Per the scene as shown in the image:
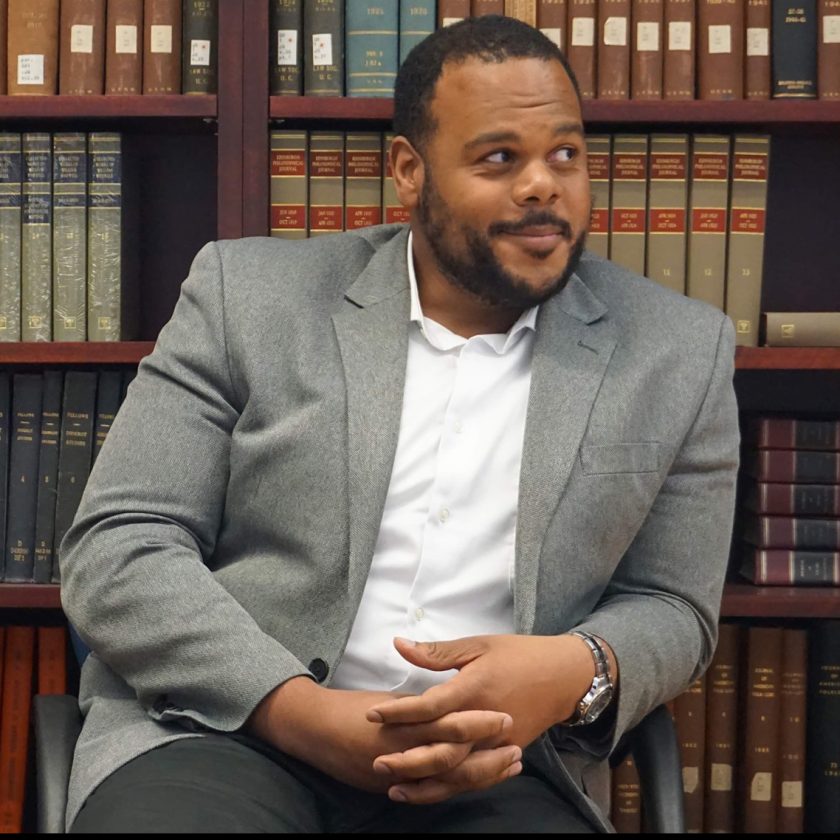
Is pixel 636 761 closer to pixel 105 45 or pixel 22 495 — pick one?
pixel 22 495

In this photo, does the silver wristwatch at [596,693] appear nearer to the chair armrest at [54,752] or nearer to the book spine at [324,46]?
the chair armrest at [54,752]

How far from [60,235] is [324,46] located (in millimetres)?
489

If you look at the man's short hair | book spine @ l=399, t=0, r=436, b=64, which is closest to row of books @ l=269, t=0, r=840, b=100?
book spine @ l=399, t=0, r=436, b=64

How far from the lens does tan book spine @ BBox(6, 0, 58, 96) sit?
5.80 feet

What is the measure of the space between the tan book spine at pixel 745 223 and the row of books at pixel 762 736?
0.51m

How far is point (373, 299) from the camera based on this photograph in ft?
4.76

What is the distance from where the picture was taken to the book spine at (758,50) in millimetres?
1788

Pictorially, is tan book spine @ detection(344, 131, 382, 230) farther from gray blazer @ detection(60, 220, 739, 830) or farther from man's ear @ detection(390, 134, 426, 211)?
gray blazer @ detection(60, 220, 739, 830)

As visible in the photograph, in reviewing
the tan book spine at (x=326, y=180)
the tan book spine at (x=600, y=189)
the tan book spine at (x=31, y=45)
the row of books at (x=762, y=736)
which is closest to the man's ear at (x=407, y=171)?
the tan book spine at (x=326, y=180)

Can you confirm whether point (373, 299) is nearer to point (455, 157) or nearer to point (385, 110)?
point (455, 157)

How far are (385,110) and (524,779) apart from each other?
978 millimetres

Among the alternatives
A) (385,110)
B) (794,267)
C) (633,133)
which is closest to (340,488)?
(385,110)

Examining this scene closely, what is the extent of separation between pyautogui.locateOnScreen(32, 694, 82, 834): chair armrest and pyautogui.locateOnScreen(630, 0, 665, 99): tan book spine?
1.18 metres

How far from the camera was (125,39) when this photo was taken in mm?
1776
